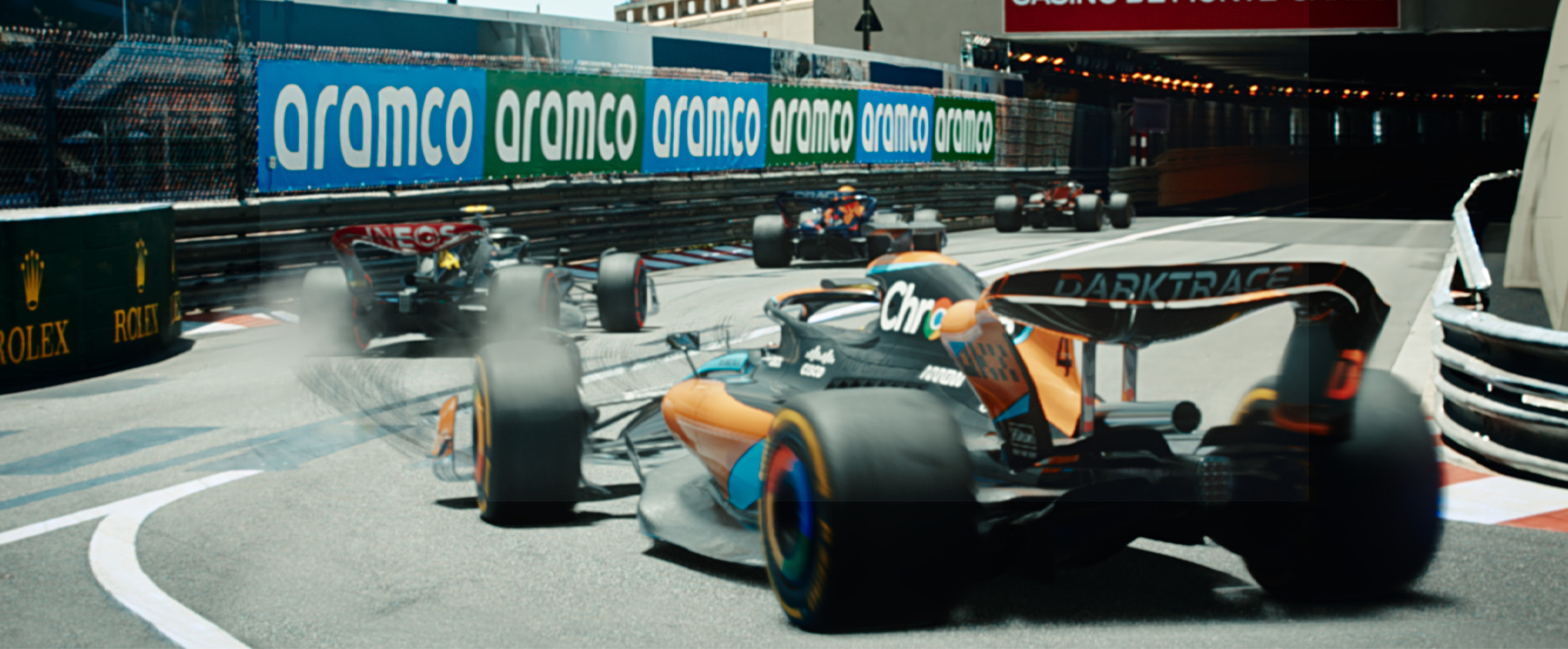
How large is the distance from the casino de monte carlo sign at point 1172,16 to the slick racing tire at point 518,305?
24.3m

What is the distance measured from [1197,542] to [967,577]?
0.75m

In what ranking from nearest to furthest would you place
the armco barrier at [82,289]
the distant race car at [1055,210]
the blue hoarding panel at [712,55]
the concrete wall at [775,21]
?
the armco barrier at [82,289]
the blue hoarding panel at [712,55]
the distant race car at [1055,210]
the concrete wall at [775,21]

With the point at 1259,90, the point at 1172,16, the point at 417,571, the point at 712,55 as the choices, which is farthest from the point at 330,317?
the point at 1259,90

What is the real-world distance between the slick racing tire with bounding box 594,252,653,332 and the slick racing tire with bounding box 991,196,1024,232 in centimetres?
1620

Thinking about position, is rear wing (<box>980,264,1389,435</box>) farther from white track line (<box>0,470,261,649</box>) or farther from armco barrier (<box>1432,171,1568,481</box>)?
armco barrier (<box>1432,171,1568,481</box>)

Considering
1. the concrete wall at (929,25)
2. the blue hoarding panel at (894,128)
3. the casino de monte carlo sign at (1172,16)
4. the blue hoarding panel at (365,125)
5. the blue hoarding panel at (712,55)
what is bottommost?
the blue hoarding panel at (365,125)

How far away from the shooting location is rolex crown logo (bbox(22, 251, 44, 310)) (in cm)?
921

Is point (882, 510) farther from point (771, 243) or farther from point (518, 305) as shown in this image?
point (771, 243)

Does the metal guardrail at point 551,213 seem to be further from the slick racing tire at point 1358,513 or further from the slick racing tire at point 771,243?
the slick racing tire at point 1358,513

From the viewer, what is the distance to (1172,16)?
3166cm

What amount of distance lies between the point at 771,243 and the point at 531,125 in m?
3.60

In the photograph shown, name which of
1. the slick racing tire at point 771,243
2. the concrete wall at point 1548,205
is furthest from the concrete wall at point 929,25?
the concrete wall at point 1548,205

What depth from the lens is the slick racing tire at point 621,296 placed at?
36.7ft

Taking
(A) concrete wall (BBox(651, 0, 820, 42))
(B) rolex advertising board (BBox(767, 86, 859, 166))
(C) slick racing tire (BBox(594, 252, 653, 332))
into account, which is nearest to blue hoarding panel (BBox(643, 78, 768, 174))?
(B) rolex advertising board (BBox(767, 86, 859, 166))
